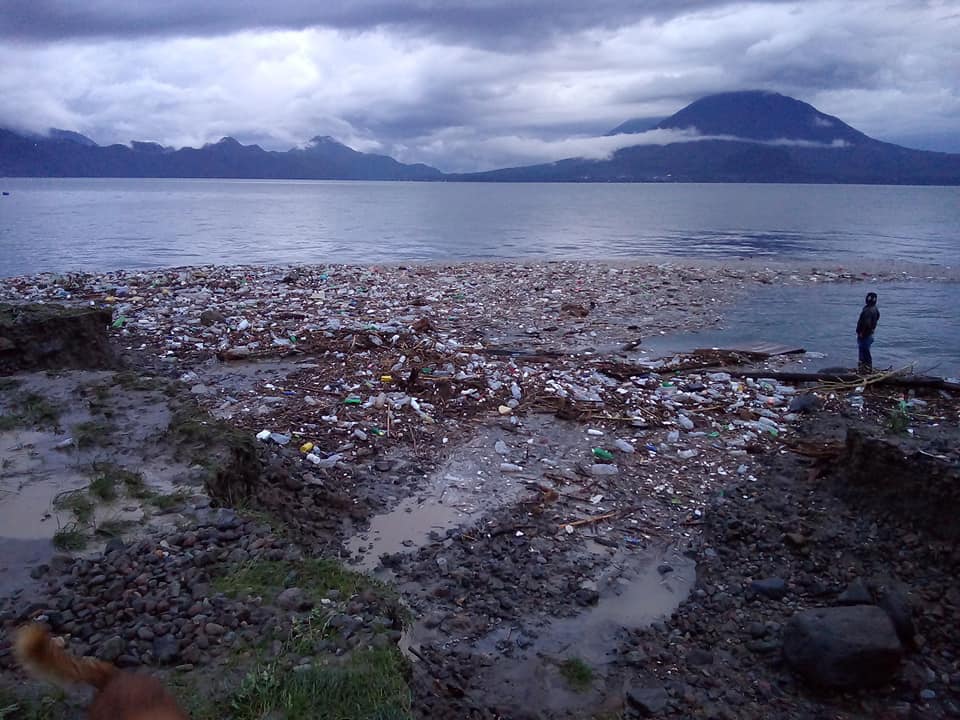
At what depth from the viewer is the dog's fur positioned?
190 cm

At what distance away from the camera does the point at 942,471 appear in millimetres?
5867

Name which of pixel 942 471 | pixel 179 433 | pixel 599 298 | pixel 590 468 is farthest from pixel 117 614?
pixel 599 298

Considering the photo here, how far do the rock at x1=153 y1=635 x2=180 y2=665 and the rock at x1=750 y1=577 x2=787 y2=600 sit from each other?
168 inches

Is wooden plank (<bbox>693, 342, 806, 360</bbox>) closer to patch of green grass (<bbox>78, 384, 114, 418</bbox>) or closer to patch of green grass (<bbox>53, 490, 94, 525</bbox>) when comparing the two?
patch of green grass (<bbox>78, 384, 114, 418</bbox>)

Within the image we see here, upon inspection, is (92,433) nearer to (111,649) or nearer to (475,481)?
(111,649)

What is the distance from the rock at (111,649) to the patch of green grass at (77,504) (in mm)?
1592

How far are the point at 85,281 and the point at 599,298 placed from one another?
48.6ft

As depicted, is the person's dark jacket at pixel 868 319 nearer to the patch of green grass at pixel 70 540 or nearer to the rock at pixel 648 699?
the rock at pixel 648 699

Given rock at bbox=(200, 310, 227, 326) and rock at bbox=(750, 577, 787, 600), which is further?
rock at bbox=(200, 310, 227, 326)

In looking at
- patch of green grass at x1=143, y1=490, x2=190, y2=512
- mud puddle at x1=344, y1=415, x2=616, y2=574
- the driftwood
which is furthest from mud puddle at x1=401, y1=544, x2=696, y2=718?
the driftwood

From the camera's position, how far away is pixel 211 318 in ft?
43.7

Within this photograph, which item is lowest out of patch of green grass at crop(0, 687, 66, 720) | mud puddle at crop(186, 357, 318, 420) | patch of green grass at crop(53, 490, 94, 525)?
mud puddle at crop(186, 357, 318, 420)

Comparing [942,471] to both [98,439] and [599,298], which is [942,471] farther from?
[599,298]

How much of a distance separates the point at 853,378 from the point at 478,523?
7426 millimetres
